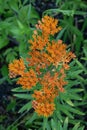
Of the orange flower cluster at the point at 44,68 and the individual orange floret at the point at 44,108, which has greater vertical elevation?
the orange flower cluster at the point at 44,68

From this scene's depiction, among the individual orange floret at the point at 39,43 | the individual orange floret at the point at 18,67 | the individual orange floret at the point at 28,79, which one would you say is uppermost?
the individual orange floret at the point at 39,43

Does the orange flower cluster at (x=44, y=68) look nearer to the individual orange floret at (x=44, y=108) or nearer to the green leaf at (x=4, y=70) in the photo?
the individual orange floret at (x=44, y=108)

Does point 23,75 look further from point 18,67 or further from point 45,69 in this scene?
point 45,69

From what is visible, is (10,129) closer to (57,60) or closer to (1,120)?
(1,120)

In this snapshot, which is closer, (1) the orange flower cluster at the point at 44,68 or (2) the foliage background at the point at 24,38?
(1) the orange flower cluster at the point at 44,68

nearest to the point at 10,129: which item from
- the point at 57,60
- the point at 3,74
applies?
the point at 3,74

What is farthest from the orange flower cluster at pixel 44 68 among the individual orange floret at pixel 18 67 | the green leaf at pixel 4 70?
the green leaf at pixel 4 70

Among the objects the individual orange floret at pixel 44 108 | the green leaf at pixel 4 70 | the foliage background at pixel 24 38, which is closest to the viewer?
the individual orange floret at pixel 44 108

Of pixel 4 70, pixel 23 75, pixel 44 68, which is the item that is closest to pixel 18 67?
pixel 23 75
